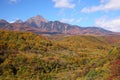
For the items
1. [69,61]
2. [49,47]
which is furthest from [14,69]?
[49,47]

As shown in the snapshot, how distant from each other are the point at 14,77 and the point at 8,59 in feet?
59.5

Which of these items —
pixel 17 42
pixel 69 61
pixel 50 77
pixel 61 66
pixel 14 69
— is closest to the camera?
pixel 50 77

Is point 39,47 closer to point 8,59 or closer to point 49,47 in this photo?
point 49,47

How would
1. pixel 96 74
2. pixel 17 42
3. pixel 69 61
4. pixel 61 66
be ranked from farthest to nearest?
pixel 17 42 < pixel 69 61 < pixel 61 66 < pixel 96 74

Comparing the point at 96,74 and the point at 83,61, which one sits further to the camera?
the point at 83,61

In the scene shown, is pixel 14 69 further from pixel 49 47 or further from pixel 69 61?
pixel 49 47

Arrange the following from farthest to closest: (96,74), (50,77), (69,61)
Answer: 1. (69,61)
2. (50,77)
3. (96,74)

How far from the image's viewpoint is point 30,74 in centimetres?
11606

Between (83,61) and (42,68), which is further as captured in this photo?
(83,61)

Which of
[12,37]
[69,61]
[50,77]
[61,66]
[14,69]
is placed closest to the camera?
[50,77]

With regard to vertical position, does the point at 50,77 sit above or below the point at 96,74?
below

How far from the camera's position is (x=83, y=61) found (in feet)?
492

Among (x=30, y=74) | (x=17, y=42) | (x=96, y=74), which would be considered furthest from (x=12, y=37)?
(x=96, y=74)

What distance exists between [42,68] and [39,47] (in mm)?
49427
